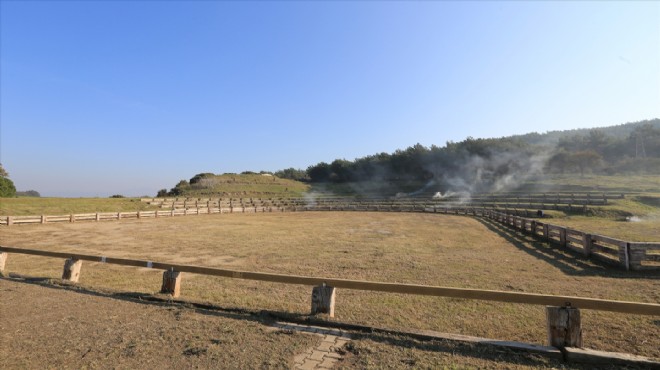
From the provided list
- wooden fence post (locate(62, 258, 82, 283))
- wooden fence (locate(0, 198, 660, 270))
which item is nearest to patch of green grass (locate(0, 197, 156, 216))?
wooden fence (locate(0, 198, 660, 270))

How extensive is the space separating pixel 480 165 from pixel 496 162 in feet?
11.8

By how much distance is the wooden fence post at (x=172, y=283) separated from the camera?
7406 mm

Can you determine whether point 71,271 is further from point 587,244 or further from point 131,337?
point 587,244

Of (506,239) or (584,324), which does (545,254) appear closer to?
(506,239)

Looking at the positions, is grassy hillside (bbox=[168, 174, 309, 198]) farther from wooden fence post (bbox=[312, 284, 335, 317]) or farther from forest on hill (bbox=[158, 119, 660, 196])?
wooden fence post (bbox=[312, 284, 335, 317])

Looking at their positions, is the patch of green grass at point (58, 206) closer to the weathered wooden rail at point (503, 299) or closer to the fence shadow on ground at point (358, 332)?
the fence shadow on ground at point (358, 332)

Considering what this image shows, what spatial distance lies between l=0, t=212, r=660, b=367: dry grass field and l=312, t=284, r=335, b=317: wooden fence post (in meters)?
0.37

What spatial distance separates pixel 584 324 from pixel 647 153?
340 ft

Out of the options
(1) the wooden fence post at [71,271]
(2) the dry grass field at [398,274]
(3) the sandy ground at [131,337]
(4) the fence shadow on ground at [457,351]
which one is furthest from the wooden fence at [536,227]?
(1) the wooden fence post at [71,271]

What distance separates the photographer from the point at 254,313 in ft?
20.7

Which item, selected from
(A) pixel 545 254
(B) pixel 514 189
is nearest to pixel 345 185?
(B) pixel 514 189

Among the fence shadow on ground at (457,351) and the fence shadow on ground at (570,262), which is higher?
the fence shadow on ground at (570,262)

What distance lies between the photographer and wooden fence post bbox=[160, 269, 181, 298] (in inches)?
292

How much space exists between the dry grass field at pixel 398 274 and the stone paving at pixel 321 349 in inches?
23.2
